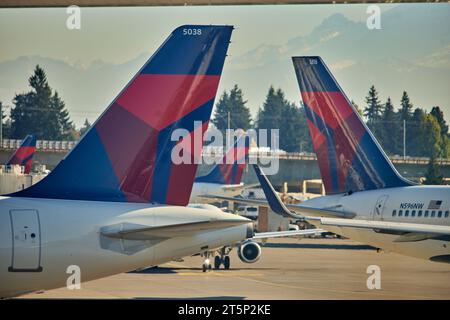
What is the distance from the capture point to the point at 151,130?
1490 centimetres

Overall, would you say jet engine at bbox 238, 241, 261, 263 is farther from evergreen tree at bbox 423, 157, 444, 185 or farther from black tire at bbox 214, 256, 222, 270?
evergreen tree at bbox 423, 157, 444, 185

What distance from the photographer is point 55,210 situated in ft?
45.0

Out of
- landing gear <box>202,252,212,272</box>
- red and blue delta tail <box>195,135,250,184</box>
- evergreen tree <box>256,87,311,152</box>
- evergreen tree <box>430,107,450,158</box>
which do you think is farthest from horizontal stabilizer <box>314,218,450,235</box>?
evergreen tree <box>256,87,311,152</box>

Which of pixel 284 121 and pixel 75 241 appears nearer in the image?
pixel 75 241

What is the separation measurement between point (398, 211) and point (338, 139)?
3.67 m

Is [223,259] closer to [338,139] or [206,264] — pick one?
[206,264]

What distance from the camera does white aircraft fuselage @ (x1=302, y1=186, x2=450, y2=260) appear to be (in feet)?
78.3

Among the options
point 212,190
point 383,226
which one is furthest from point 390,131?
point 383,226

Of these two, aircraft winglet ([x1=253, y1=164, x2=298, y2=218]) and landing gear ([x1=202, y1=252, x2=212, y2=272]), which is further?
landing gear ([x1=202, y1=252, x2=212, y2=272])

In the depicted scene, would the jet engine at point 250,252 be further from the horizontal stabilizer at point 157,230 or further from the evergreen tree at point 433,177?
the evergreen tree at point 433,177

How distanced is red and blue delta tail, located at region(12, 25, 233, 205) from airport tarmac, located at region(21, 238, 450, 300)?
7.37 metres

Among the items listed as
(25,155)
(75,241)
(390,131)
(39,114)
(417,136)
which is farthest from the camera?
(390,131)

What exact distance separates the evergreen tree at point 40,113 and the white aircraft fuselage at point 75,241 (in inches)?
3965
